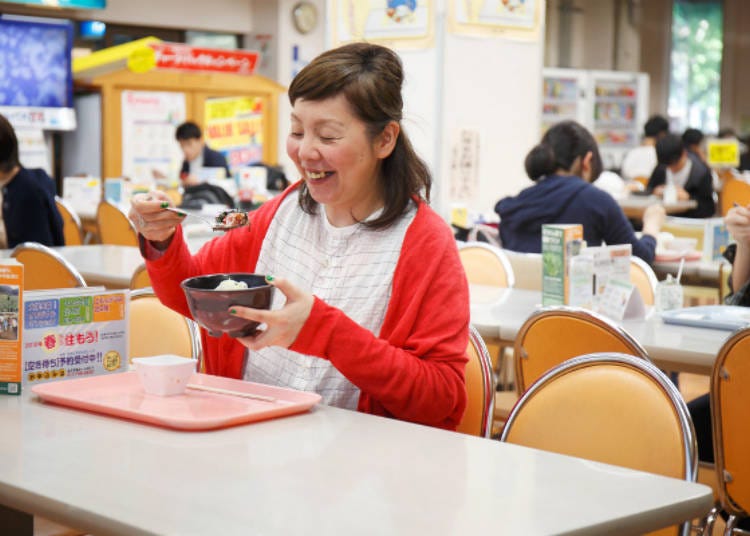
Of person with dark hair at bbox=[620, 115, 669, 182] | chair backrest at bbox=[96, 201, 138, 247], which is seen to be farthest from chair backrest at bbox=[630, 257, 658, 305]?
person with dark hair at bbox=[620, 115, 669, 182]

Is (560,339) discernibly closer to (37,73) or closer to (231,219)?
(231,219)

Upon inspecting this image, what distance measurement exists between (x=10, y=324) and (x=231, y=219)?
1.48ft

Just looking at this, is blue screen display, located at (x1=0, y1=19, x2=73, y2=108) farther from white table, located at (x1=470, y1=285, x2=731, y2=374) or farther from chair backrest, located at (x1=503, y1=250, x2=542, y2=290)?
white table, located at (x1=470, y1=285, x2=731, y2=374)

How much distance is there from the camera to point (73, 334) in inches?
82.4

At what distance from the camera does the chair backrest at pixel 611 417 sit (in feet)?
6.08

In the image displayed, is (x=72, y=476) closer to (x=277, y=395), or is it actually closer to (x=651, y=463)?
(x=277, y=395)

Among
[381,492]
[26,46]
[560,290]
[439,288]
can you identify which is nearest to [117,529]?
[381,492]

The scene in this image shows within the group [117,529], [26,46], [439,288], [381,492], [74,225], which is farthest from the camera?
[26,46]

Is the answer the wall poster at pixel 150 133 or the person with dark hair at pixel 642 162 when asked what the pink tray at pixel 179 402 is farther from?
the person with dark hair at pixel 642 162

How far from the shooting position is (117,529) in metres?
1.30

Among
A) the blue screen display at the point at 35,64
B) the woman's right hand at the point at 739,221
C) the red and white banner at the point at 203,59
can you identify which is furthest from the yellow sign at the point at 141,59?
the woman's right hand at the point at 739,221

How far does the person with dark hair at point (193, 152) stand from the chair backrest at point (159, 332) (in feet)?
22.6

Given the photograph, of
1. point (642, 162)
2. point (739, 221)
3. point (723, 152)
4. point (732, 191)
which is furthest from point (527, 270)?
point (642, 162)

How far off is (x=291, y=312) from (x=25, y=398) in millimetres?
517
